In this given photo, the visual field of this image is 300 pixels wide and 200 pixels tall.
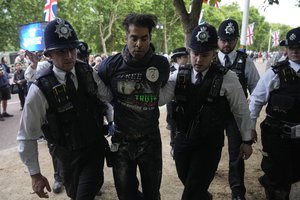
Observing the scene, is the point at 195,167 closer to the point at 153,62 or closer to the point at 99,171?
the point at 99,171

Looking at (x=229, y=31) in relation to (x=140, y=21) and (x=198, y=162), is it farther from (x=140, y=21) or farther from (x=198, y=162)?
(x=198, y=162)

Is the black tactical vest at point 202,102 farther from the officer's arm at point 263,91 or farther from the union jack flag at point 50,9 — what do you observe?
the union jack flag at point 50,9

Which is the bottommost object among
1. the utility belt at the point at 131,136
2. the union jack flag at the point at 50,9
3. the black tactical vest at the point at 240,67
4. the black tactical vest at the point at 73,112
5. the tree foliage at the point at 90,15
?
the utility belt at the point at 131,136

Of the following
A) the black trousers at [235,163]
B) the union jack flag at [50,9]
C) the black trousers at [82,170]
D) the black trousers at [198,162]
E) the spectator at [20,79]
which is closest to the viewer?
the black trousers at [82,170]

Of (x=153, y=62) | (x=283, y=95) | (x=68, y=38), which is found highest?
(x=68, y=38)

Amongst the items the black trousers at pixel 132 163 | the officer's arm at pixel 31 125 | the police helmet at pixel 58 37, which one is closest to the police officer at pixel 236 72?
the black trousers at pixel 132 163

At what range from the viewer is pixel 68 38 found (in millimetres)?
2578

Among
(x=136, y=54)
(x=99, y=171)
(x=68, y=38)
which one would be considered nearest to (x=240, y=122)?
(x=136, y=54)

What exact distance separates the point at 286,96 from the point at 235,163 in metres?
1.11

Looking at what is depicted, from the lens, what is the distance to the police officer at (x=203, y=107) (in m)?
2.86

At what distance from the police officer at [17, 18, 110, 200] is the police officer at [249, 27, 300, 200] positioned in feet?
6.06

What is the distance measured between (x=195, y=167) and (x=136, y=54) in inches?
50.1

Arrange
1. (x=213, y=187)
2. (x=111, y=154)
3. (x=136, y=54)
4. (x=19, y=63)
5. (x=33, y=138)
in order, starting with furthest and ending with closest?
(x=19, y=63), (x=213, y=187), (x=111, y=154), (x=136, y=54), (x=33, y=138)

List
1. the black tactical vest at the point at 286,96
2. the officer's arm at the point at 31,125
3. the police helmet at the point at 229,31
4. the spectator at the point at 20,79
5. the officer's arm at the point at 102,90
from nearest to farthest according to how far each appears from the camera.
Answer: the officer's arm at the point at 31,125
the officer's arm at the point at 102,90
the black tactical vest at the point at 286,96
the police helmet at the point at 229,31
the spectator at the point at 20,79
